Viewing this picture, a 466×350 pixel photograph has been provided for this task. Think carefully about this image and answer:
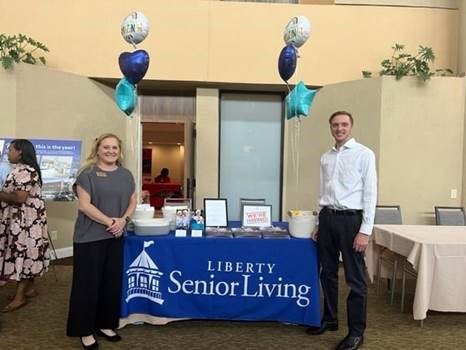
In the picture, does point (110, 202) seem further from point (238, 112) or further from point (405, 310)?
point (238, 112)

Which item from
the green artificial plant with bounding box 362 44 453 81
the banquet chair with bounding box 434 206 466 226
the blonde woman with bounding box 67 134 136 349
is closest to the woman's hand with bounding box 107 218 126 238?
the blonde woman with bounding box 67 134 136 349

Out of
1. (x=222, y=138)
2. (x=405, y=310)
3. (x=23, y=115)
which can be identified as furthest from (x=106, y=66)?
(x=405, y=310)

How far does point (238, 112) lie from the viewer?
5.93 meters

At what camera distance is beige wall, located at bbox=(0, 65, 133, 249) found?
4.58 meters

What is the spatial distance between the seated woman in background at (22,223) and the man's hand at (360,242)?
8.21ft

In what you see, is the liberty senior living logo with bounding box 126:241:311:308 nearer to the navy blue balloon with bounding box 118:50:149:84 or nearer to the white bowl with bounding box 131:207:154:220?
the white bowl with bounding box 131:207:154:220

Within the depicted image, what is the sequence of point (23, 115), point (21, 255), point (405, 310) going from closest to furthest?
point (21, 255)
point (405, 310)
point (23, 115)

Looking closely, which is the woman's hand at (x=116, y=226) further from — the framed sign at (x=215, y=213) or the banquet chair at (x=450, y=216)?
the banquet chair at (x=450, y=216)

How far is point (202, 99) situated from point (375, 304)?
11.5 feet

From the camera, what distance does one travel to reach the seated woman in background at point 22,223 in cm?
317

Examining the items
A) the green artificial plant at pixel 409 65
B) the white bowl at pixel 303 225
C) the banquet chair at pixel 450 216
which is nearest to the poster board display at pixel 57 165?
the white bowl at pixel 303 225

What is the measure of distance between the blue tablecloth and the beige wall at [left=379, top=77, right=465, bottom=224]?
2.47 meters

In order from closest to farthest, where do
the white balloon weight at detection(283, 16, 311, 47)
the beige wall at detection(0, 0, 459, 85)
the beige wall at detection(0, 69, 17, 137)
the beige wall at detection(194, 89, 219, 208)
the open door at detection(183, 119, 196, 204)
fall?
1. the white balloon weight at detection(283, 16, 311, 47)
2. the beige wall at detection(0, 69, 17, 137)
3. the beige wall at detection(0, 0, 459, 85)
4. the beige wall at detection(194, 89, 219, 208)
5. the open door at detection(183, 119, 196, 204)

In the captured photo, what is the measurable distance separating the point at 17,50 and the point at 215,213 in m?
3.20
